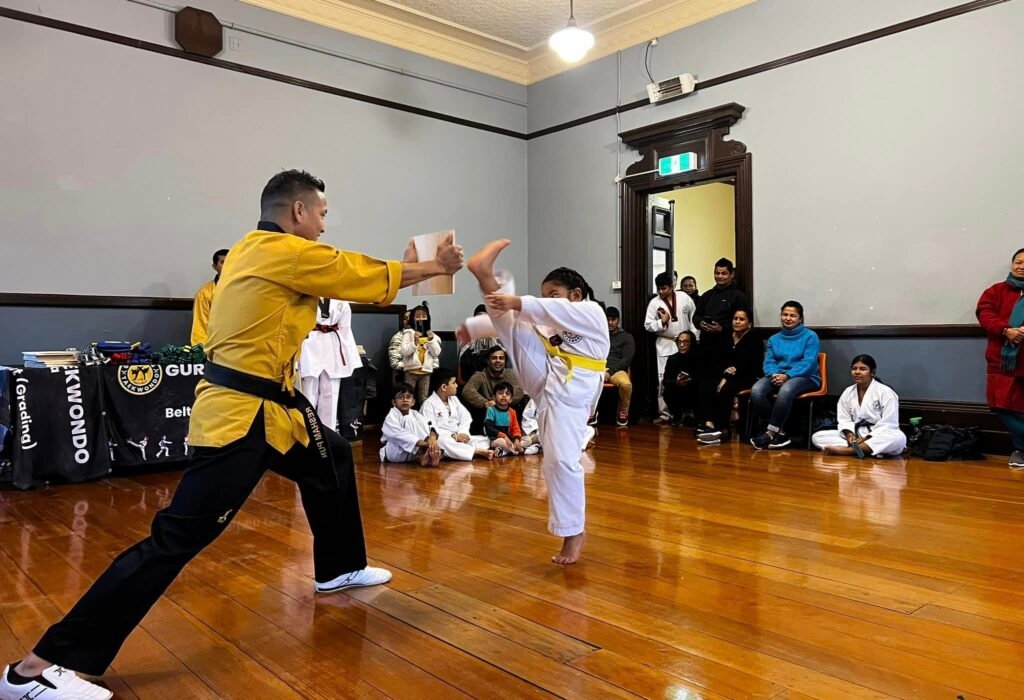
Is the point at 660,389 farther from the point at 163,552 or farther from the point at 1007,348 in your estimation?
the point at 163,552

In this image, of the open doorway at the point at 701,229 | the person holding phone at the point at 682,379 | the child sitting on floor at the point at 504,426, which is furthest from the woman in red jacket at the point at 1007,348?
the open doorway at the point at 701,229

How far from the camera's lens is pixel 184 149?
5.74 m

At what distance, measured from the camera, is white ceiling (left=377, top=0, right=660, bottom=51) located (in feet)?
22.0

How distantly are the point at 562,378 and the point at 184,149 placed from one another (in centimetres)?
449

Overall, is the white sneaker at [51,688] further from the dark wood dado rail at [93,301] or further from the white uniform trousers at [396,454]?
the dark wood dado rail at [93,301]

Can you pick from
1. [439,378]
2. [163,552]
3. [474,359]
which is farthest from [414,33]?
[163,552]

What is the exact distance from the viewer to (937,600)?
2.18 m

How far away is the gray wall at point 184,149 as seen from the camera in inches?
200

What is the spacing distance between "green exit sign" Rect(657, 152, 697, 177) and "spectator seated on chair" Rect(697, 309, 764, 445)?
58.3 inches

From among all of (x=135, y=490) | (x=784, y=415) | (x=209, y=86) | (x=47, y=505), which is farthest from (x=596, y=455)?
(x=209, y=86)

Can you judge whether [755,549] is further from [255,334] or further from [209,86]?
[209,86]

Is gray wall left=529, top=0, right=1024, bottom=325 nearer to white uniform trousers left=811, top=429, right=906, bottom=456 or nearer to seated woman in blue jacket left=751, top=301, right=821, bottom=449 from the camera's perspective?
seated woman in blue jacket left=751, top=301, right=821, bottom=449

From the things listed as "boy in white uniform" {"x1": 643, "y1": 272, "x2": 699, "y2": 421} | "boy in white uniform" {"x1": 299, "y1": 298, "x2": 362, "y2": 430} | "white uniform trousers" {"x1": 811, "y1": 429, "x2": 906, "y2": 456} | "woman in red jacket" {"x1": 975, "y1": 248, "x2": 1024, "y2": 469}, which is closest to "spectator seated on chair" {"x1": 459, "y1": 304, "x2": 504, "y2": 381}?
"boy in white uniform" {"x1": 643, "y1": 272, "x2": 699, "y2": 421}

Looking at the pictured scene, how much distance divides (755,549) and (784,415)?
2.86 m
